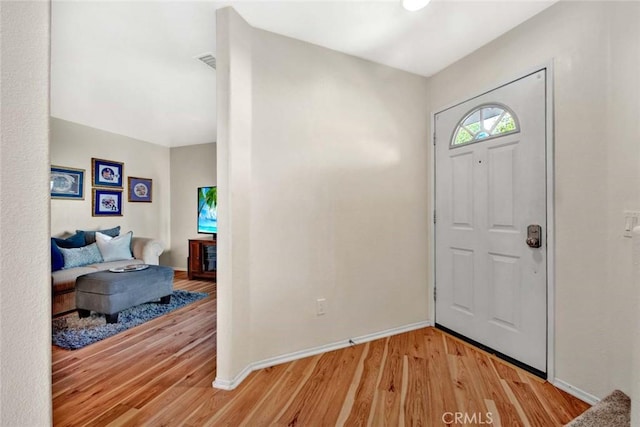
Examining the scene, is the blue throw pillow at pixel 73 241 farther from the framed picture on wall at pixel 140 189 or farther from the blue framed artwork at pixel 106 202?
the framed picture on wall at pixel 140 189

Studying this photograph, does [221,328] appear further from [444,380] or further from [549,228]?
[549,228]

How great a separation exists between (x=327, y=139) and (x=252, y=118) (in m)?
0.61

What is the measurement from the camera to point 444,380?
1.85m

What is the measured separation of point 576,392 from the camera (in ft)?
5.51

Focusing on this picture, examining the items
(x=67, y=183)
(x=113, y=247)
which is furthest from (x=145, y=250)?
(x=67, y=183)

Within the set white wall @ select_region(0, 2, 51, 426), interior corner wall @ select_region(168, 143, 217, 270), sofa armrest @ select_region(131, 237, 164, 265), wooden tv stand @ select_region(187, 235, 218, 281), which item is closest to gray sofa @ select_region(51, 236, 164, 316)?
sofa armrest @ select_region(131, 237, 164, 265)

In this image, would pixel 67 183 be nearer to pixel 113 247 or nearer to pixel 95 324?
pixel 113 247

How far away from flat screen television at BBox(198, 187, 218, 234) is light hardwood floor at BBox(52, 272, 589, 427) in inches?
112

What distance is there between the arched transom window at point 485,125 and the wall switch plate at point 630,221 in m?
0.82

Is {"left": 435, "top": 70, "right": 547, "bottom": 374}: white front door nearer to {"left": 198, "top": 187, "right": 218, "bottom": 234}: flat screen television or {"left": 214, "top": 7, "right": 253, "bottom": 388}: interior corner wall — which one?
{"left": 214, "top": 7, "right": 253, "bottom": 388}: interior corner wall

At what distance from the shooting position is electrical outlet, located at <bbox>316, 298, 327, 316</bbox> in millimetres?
2252

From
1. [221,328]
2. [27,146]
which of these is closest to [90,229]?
[221,328]

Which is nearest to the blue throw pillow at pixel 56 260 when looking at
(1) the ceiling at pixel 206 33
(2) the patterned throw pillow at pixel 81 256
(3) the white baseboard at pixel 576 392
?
(2) the patterned throw pillow at pixel 81 256

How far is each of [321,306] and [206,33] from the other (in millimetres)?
2231
